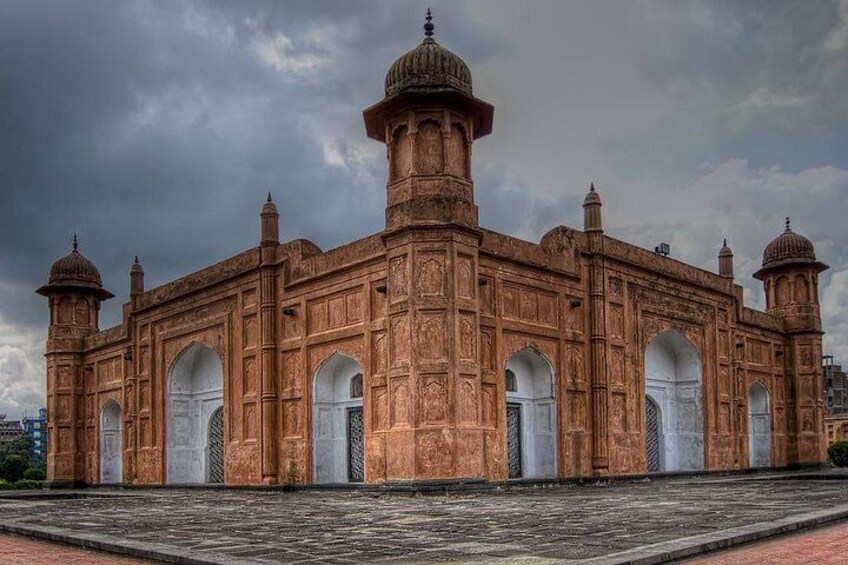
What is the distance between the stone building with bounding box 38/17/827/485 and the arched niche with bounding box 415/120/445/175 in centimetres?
4

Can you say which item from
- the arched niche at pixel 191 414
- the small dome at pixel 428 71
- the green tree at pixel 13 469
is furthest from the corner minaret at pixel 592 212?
the green tree at pixel 13 469

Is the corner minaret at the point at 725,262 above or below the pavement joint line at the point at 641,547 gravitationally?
above

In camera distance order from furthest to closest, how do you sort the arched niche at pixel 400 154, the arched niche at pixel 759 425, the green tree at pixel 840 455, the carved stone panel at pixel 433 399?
the green tree at pixel 840 455 < the arched niche at pixel 759 425 < the arched niche at pixel 400 154 < the carved stone panel at pixel 433 399

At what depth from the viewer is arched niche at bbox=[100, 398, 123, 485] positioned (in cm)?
3159

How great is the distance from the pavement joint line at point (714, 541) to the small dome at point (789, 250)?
22.5 meters

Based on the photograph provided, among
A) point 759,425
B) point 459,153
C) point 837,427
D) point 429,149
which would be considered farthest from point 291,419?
point 837,427

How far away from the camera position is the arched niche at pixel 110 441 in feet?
104

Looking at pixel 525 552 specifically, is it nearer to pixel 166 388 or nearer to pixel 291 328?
pixel 291 328

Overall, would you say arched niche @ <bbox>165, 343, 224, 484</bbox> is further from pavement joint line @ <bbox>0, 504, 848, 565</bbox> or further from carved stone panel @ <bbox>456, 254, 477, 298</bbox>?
pavement joint line @ <bbox>0, 504, 848, 565</bbox>

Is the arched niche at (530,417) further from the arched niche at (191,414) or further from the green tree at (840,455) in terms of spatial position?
the green tree at (840,455)

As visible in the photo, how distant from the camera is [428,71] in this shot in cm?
1864

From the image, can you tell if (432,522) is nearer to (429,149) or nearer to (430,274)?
(430,274)

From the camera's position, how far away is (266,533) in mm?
9695

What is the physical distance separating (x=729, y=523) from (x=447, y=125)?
36.0 ft
